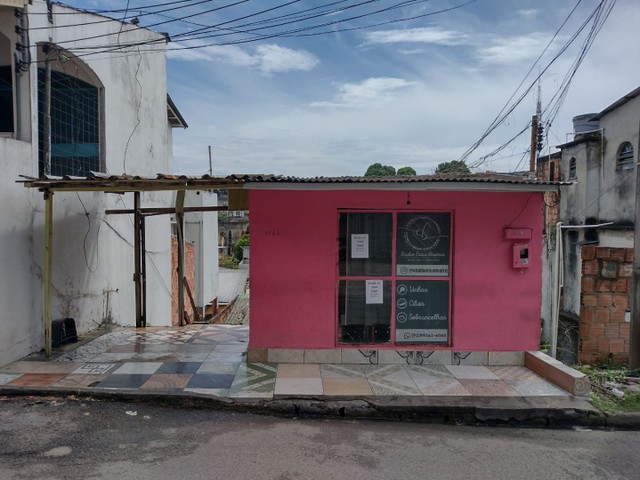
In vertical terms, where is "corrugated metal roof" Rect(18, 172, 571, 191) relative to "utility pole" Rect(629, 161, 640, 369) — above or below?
above

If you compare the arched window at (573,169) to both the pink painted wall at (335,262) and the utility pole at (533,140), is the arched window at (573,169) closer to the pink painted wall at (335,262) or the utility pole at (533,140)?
the utility pole at (533,140)

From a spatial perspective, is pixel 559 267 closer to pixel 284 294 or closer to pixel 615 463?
pixel 615 463

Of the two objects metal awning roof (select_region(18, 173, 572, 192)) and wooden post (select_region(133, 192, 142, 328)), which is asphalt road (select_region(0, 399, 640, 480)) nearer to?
metal awning roof (select_region(18, 173, 572, 192))

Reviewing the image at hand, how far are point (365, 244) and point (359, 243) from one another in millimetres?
90

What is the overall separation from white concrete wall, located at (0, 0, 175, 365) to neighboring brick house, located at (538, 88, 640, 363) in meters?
8.13

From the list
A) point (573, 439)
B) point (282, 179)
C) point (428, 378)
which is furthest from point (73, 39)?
point (573, 439)

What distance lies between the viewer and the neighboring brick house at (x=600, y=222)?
795 centimetres

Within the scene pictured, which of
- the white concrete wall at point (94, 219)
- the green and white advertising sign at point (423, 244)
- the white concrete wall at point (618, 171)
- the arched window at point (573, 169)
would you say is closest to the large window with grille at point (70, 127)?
the white concrete wall at point (94, 219)

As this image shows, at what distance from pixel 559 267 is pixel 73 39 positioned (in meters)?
9.14

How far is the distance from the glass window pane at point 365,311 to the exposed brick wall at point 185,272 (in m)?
8.92

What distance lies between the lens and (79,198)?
29.2ft

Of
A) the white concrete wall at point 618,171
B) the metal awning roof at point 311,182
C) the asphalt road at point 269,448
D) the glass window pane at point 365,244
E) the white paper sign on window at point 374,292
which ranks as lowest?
the asphalt road at point 269,448

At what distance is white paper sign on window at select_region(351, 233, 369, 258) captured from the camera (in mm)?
7020

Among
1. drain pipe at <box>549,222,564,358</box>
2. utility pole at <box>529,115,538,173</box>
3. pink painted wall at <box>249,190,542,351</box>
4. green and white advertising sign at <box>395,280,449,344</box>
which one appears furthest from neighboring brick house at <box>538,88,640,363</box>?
green and white advertising sign at <box>395,280,449,344</box>
